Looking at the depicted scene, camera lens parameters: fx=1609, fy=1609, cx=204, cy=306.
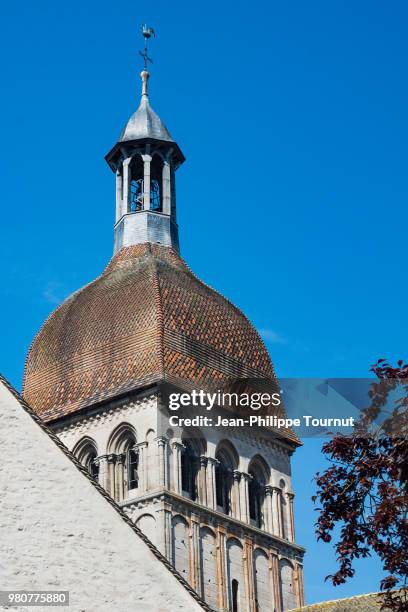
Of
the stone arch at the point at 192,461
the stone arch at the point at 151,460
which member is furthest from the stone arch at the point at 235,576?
the stone arch at the point at 151,460

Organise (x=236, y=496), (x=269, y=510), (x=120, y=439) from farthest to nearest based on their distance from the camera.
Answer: (x=269, y=510) < (x=236, y=496) < (x=120, y=439)

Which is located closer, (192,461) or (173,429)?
(173,429)

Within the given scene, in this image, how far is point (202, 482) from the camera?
43031 mm

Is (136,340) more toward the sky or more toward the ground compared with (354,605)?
more toward the sky

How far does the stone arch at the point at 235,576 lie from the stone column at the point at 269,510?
6.47 ft

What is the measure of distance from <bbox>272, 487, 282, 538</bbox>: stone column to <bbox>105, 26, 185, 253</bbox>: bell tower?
8.32 m

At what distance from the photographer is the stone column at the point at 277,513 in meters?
44.9

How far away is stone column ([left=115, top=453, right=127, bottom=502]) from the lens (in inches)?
1670

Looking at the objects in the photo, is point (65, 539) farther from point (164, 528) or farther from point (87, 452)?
point (87, 452)

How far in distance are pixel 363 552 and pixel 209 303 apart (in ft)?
98.0

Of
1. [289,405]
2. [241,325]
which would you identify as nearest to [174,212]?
[241,325]

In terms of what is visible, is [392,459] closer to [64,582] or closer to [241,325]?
[64,582]

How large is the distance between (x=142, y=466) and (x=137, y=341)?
Result: 141 inches

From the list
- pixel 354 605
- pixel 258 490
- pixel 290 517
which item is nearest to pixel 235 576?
pixel 258 490
